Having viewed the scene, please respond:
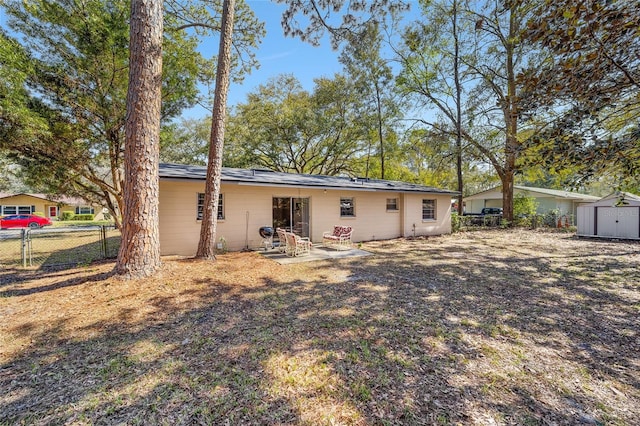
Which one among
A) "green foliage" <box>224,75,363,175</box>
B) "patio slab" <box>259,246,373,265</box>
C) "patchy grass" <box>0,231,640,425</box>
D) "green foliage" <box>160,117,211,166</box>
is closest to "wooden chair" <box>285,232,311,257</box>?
"patio slab" <box>259,246,373,265</box>

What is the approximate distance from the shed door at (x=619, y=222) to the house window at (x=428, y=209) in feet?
26.5

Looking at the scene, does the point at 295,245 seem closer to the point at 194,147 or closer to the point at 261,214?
the point at 261,214

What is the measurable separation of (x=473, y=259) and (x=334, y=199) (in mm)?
5923

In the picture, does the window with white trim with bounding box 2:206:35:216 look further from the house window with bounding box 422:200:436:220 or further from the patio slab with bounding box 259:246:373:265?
the house window with bounding box 422:200:436:220

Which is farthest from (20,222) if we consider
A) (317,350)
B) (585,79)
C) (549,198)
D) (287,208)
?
(549,198)

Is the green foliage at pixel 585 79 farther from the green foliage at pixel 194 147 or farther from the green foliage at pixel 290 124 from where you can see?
the green foliage at pixel 194 147

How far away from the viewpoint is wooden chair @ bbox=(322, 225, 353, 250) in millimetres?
10508

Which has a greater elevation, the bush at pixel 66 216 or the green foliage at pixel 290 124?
the green foliage at pixel 290 124

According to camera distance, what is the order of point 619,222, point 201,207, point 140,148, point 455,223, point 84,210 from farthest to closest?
point 84,210 < point 455,223 < point 619,222 < point 201,207 < point 140,148

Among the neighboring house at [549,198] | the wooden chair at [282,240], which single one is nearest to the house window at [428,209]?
the wooden chair at [282,240]

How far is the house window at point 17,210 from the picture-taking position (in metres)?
30.5

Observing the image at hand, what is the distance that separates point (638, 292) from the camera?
18.2 ft

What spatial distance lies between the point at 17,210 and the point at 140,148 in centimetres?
4052

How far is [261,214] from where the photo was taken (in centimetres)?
1055
